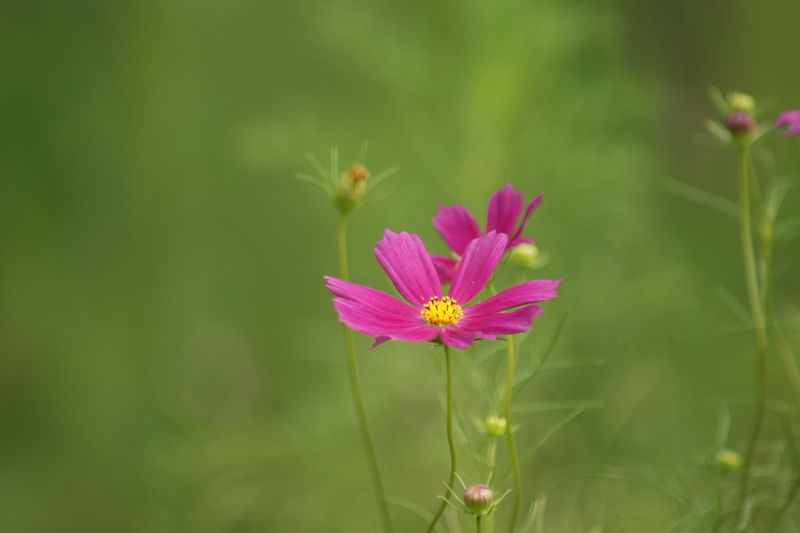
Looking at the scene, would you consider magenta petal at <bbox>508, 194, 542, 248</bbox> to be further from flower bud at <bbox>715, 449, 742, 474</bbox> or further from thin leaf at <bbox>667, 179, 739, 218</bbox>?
flower bud at <bbox>715, 449, 742, 474</bbox>

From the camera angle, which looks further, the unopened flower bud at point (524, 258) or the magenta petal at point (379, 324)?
the unopened flower bud at point (524, 258)

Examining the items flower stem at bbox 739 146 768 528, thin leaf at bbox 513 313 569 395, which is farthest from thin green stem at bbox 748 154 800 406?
thin leaf at bbox 513 313 569 395

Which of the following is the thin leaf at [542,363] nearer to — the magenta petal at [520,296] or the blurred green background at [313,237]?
the magenta petal at [520,296]

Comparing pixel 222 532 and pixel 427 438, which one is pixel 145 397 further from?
pixel 427 438

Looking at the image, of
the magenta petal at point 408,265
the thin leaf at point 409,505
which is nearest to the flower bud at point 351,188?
the magenta petal at point 408,265

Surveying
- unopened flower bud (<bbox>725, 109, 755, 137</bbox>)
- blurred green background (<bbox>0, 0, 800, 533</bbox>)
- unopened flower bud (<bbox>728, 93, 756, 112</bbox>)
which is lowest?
blurred green background (<bbox>0, 0, 800, 533</bbox>)

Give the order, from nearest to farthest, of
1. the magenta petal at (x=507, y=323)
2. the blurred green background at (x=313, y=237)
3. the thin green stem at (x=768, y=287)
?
the magenta petal at (x=507, y=323)
the thin green stem at (x=768, y=287)
the blurred green background at (x=313, y=237)

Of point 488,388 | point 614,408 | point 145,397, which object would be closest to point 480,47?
point 614,408
